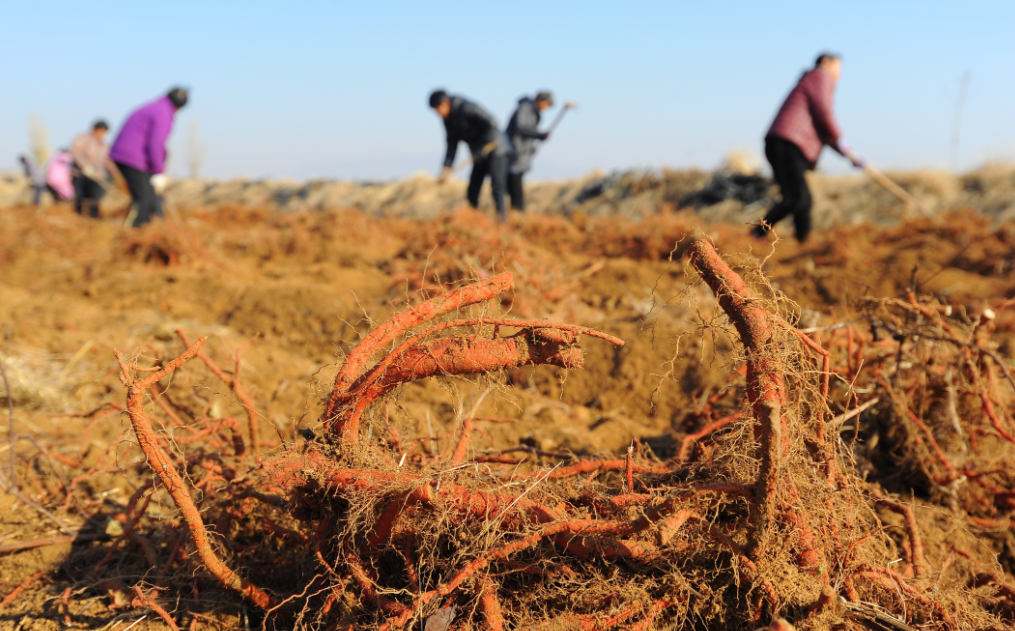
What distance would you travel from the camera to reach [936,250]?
5906mm

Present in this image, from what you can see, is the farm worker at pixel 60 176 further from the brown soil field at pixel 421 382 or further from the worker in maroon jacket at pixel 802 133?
the worker in maroon jacket at pixel 802 133

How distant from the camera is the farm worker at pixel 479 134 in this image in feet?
22.9

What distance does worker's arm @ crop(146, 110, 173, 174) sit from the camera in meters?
6.39

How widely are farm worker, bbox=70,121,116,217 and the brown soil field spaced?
192 cm

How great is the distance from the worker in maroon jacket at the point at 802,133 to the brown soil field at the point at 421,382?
1.90 feet

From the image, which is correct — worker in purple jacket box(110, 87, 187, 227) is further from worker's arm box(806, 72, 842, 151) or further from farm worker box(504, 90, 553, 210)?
worker's arm box(806, 72, 842, 151)

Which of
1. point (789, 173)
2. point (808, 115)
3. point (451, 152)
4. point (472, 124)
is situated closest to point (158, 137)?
point (451, 152)

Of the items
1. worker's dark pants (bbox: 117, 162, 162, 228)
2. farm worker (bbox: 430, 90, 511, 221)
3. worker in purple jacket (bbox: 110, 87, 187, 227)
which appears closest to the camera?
worker in purple jacket (bbox: 110, 87, 187, 227)

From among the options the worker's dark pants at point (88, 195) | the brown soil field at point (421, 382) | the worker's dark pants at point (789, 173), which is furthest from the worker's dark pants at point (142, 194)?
the worker's dark pants at point (789, 173)

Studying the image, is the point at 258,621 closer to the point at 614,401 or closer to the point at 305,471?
the point at 305,471

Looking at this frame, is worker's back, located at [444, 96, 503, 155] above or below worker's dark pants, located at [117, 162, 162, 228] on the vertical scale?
above

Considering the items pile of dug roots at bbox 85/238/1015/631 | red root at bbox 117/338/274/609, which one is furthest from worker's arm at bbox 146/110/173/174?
red root at bbox 117/338/274/609

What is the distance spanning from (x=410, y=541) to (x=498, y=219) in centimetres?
511

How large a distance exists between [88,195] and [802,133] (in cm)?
891
